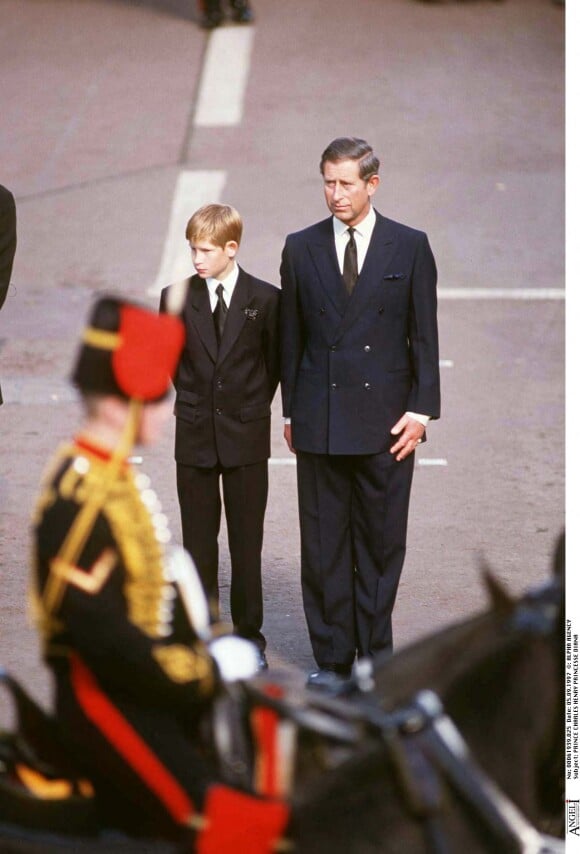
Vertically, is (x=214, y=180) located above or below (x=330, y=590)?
above

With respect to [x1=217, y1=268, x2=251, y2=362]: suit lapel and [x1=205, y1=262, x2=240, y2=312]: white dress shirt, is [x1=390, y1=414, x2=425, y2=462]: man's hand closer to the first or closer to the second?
[x1=217, y1=268, x2=251, y2=362]: suit lapel

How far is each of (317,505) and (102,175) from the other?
402 inches

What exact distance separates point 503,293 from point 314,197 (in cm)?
278

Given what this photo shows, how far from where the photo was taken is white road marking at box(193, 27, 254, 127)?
1816cm

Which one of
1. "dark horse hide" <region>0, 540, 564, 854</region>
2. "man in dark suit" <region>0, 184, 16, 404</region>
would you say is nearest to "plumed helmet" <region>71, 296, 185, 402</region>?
"dark horse hide" <region>0, 540, 564, 854</region>

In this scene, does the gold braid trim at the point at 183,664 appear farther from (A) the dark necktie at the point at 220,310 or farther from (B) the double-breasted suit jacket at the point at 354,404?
(A) the dark necktie at the point at 220,310

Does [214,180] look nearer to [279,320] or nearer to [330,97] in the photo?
[330,97]

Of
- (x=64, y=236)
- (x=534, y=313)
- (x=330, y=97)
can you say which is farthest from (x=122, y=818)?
(x=330, y=97)

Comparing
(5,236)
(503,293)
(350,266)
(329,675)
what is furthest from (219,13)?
(329,675)

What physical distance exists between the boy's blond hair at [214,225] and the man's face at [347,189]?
0.42 metres

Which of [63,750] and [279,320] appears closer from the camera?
[63,750]

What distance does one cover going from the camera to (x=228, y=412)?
6883mm

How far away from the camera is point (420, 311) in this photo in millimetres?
6746

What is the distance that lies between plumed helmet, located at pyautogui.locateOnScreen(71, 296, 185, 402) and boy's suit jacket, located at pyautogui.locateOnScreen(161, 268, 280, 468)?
9.82 ft
